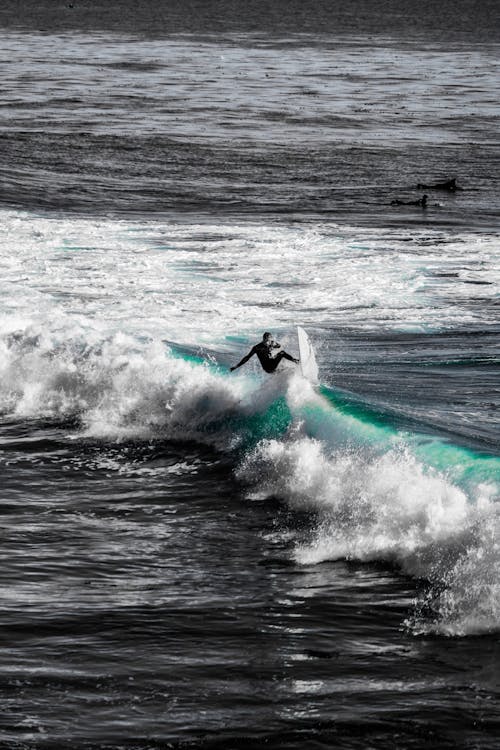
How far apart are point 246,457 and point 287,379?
7.71 ft

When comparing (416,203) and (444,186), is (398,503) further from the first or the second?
(444,186)

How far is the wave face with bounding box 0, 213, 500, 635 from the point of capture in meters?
13.8

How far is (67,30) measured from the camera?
12825cm

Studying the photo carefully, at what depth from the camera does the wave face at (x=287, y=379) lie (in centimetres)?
1377

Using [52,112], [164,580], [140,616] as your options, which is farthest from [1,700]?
[52,112]

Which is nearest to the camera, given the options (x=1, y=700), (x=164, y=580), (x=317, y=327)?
(x=1, y=700)

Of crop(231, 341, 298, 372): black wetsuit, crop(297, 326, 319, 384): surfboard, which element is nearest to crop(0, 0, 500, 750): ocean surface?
crop(297, 326, 319, 384): surfboard

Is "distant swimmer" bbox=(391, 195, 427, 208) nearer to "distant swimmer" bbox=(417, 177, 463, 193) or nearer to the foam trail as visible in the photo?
"distant swimmer" bbox=(417, 177, 463, 193)

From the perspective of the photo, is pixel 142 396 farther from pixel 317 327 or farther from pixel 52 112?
A: pixel 52 112

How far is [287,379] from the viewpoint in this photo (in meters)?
19.4

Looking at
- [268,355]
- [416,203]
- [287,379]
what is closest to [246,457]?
[268,355]

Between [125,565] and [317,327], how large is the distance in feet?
39.8

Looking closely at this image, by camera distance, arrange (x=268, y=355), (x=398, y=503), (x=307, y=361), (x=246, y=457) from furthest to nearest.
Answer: (x=307, y=361) < (x=268, y=355) < (x=246, y=457) < (x=398, y=503)

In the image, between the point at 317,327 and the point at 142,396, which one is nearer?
the point at 142,396
